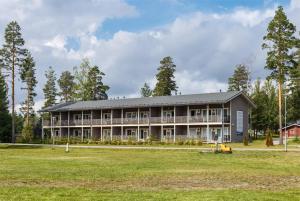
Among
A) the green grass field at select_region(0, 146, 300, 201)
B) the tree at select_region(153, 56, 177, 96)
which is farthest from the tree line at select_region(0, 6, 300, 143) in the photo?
the green grass field at select_region(0, 146, 300, 201)

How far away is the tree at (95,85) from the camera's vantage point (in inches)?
3969

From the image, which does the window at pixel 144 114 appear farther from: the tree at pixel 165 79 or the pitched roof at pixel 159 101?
the tree at pixel 165 79

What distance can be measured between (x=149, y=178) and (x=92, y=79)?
281 feet

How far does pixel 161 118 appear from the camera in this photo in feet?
221

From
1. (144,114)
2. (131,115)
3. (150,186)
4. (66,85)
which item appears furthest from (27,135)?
(150,186)

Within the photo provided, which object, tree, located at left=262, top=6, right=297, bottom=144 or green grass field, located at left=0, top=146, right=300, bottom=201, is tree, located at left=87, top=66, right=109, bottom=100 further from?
green grass field, located at left=0, top=146, right=300, bottom=201

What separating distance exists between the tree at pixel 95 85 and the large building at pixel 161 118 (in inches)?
735

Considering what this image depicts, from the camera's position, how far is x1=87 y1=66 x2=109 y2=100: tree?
101 m

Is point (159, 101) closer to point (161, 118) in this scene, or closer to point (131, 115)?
point (161, 118)

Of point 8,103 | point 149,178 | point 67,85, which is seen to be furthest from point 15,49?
point 149,178

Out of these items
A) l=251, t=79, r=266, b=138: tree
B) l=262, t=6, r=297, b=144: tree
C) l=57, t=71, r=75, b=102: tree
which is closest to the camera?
l=262, t=6, r=297, b=144: tree

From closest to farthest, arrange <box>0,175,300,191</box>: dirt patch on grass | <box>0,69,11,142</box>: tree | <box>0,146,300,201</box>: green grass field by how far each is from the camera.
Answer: <box>0,146,300,201</box>: green grass field → <box>0,175,300,191</box>: dirt patch on grass → <box>0,69,11,142</box>: tree

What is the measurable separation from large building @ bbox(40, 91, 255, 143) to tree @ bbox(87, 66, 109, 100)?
61.3ft

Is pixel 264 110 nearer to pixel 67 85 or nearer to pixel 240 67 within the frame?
pixel 240 67
